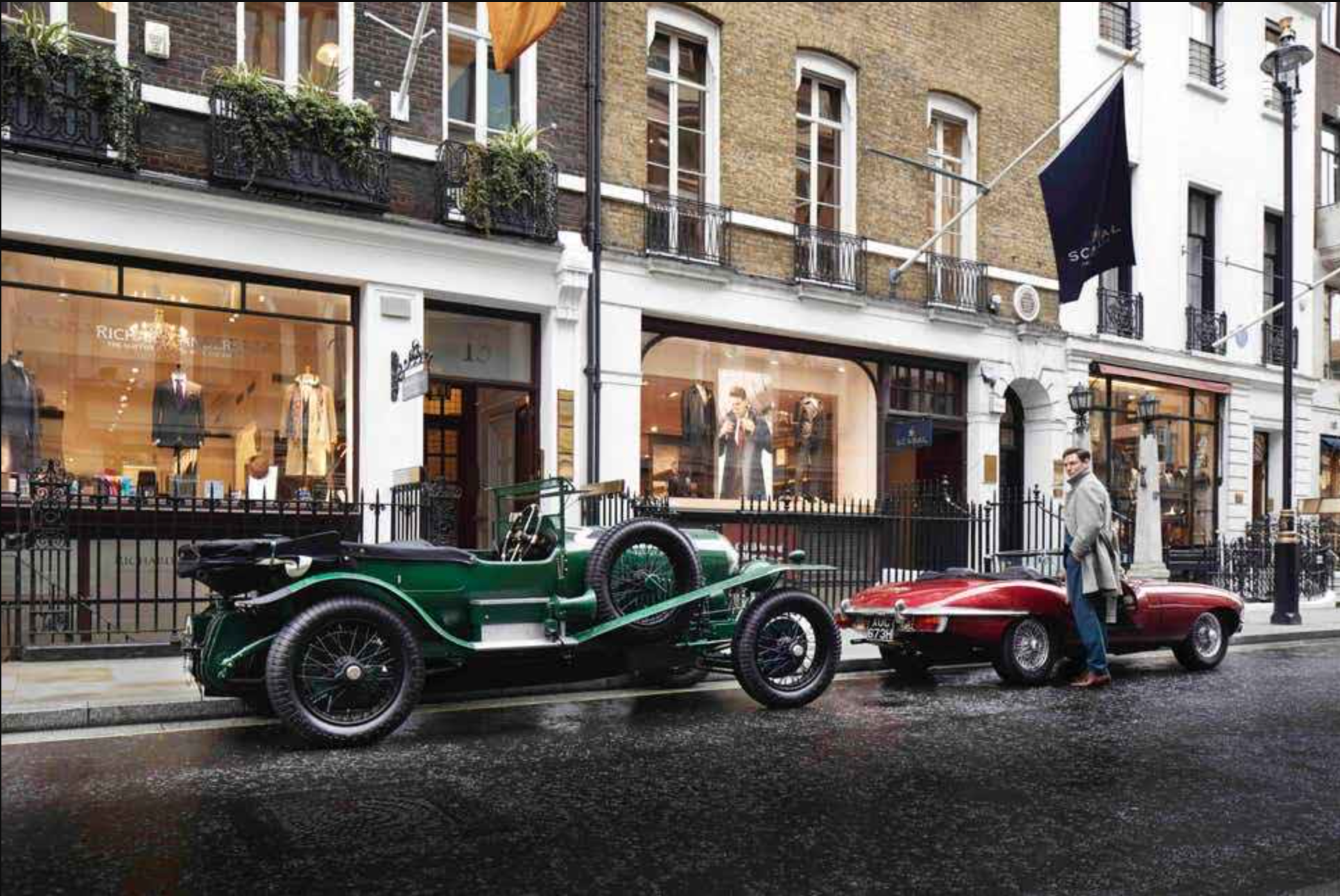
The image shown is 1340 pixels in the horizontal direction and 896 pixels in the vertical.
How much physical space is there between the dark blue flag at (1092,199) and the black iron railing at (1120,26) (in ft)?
18.8

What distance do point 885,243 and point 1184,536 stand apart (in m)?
9.28

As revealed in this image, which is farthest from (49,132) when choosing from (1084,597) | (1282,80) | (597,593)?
(1282,80)

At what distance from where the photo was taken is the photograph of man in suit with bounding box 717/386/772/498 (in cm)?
1577

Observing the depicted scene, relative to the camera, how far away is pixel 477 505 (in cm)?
1412

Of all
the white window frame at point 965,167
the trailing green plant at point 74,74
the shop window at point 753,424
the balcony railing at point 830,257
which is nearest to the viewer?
the trailing green plant at point 74,74

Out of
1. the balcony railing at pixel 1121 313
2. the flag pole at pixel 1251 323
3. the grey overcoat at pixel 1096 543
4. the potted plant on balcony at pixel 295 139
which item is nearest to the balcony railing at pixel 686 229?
the potted plant on balcony at pixel 295 139

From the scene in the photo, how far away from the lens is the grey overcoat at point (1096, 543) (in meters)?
8.93

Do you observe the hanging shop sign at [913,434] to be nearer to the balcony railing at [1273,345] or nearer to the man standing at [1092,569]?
the man standing at [1092,569]

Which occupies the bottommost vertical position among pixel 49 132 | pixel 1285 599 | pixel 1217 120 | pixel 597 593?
pixel 1285 599

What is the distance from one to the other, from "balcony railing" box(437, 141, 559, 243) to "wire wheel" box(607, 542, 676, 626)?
263 inches

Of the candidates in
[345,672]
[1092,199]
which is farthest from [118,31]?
[1092,199]

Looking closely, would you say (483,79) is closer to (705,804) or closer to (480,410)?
(480,410)

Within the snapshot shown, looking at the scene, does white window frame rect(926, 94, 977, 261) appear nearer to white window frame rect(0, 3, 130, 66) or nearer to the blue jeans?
the blue jeans

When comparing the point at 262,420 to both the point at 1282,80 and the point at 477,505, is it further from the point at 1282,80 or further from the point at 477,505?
the point at 1282,80
